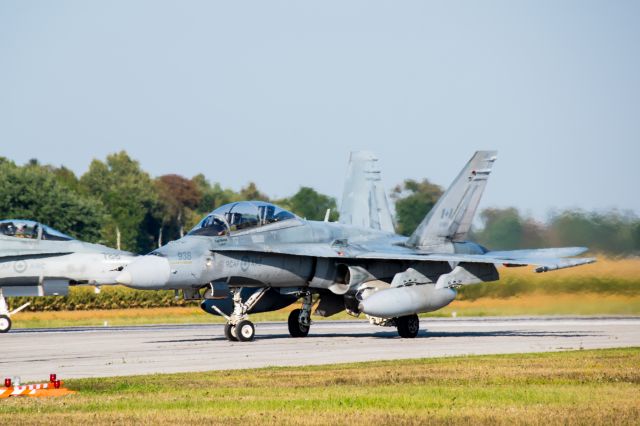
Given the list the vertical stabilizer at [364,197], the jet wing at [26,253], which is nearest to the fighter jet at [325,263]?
the vertical stabilizer at [364,197]

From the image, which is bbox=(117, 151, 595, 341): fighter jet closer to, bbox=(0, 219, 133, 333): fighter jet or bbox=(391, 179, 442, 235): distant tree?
bbox=(0, 219, 133, 333): fighter jet

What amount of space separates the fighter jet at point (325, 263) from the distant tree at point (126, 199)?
50.7 metres

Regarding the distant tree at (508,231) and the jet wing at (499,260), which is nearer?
the jet wing at (499,260)

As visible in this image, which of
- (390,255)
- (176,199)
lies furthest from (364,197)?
(176,199)

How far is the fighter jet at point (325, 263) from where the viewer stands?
2419cm

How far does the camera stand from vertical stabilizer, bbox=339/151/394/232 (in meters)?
33.8

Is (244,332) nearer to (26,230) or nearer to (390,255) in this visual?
(390,255)

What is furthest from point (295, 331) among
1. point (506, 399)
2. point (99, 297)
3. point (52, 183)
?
point (52, 183)

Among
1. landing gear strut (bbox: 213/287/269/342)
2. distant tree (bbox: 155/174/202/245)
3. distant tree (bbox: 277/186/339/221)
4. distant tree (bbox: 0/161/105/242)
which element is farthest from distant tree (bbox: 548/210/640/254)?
distant tree (bbox: 155/174/202/245)

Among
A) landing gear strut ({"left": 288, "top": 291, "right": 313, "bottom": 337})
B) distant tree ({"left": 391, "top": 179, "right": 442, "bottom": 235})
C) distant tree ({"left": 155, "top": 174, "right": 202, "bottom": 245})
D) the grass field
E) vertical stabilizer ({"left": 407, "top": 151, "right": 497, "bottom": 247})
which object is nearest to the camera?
the grass field

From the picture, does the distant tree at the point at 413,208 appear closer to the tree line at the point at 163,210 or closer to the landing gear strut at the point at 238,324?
the tree line at the point at 163,210

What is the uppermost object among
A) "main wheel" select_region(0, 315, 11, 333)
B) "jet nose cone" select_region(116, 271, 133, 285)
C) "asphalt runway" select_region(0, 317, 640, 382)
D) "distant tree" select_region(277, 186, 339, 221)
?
"distant tree" select_region(277, 186, 339, 221)

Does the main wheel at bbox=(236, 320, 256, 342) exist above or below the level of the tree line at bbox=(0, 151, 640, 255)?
below

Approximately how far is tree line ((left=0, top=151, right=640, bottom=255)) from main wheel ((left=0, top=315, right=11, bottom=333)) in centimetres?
1530
